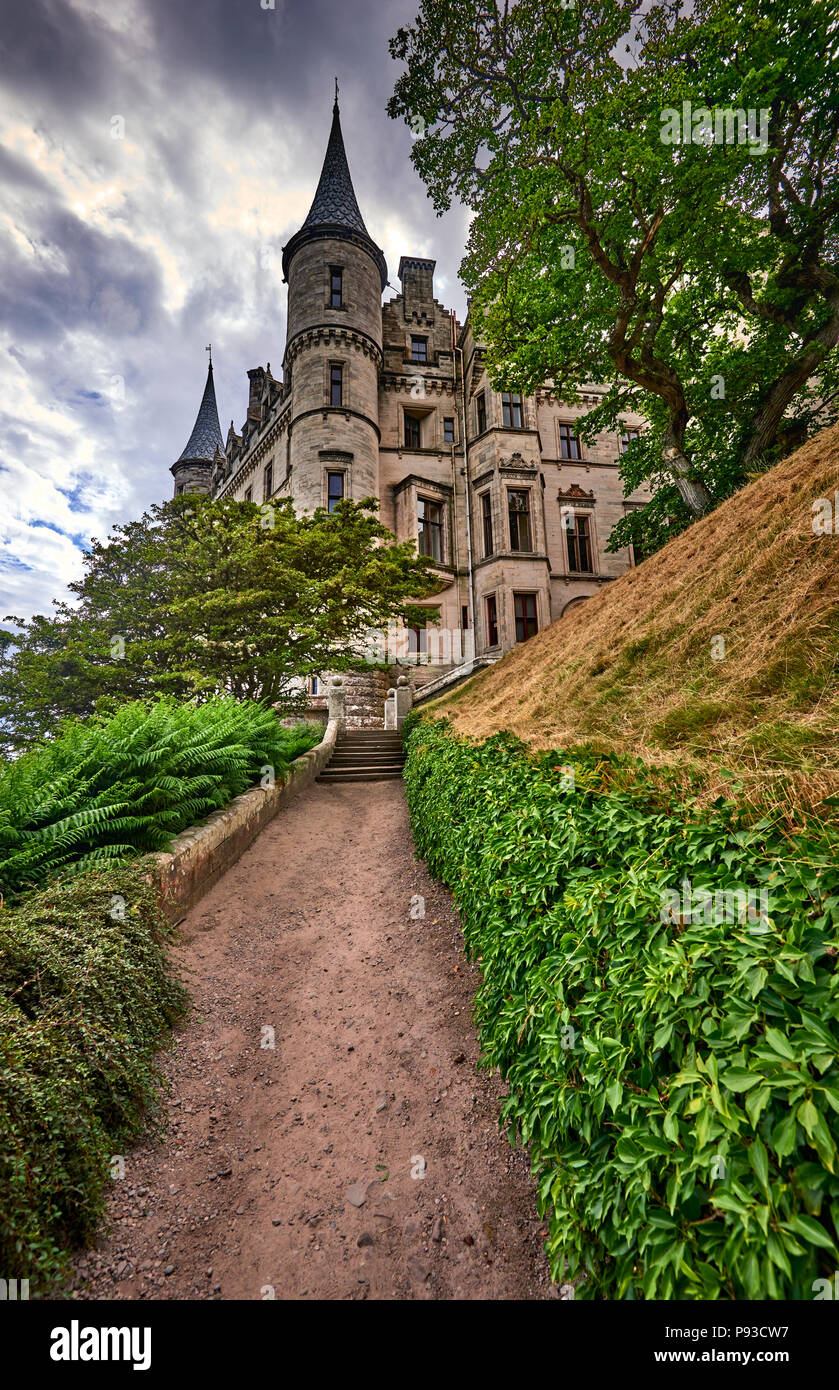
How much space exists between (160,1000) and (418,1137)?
5.93 feet

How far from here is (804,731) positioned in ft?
7.84

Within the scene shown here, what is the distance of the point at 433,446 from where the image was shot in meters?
23.5

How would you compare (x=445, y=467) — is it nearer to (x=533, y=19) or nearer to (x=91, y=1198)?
(x=533, y=19)

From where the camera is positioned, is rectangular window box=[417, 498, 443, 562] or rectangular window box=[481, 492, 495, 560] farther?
rectangular window box=[417, 498, 443, 562]

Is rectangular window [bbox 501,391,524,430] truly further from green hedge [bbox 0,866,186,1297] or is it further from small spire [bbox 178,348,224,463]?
small spire [bbox 178,348,224,463]

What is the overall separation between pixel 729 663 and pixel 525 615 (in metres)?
18.2

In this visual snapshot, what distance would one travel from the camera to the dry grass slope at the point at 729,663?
7.96 feet

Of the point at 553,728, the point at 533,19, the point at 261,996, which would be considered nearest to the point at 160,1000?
the point at 261,996

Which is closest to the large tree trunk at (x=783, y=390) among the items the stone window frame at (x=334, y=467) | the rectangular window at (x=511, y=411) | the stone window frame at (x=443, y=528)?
the rectangular window at (x=511, y=411)

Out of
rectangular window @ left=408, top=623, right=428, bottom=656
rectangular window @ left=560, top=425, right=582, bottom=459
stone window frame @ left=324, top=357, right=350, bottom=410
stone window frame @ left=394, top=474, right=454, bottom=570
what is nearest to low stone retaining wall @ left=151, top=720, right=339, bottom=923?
rectangular window @ left=408, top=623, right=428, bottom=656

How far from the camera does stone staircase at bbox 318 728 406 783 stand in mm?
11734

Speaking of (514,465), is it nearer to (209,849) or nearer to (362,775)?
(362,775)

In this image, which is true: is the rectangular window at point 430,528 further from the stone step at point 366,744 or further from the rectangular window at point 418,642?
the stone step at point 366,744

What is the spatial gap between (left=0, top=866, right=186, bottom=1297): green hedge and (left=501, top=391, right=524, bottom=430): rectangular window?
2337 centimetres
